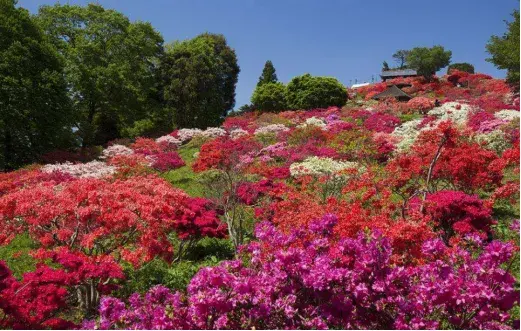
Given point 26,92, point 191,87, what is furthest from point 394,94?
point 26,92

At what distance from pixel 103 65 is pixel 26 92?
27.1ft

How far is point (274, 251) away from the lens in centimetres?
482

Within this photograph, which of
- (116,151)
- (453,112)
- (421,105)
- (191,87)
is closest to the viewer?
(116,151)

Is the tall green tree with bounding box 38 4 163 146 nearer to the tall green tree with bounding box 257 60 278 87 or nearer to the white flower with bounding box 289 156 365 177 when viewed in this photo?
the white flower with bounding box 289 156 365 177

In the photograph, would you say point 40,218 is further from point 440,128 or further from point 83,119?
point 83,119

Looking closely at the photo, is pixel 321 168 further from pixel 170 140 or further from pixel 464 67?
pixel 464 67

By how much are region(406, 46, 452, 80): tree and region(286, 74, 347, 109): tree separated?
17.7 metres

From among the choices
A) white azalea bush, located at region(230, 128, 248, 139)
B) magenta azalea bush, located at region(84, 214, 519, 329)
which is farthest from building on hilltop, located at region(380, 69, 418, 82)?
magenta azalea bush, located at region(84, 214, 519, 329)

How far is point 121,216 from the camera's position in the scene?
6.98 metres

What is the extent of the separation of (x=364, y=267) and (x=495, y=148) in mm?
13690

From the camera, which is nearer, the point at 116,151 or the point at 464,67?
the point at 116,151

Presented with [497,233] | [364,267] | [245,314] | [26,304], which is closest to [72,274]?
[26,304]

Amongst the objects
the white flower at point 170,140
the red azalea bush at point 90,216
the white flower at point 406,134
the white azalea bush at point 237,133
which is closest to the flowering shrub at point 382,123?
the white flower at point 406,134

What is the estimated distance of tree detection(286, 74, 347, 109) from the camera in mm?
40688
